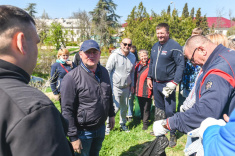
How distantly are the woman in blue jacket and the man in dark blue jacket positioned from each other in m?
2.15

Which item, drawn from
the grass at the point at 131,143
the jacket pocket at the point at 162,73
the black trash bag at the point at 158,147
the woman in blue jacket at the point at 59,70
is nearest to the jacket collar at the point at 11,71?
the black trash bag at the point at 158,147

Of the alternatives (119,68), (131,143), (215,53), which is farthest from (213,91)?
(119,68)

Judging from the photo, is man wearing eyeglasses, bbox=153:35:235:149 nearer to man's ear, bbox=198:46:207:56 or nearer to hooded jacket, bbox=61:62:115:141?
man's ear, bbox=198:46:207:56

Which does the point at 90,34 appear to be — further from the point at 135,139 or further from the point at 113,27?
the point at 135,139

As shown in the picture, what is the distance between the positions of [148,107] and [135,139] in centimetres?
91

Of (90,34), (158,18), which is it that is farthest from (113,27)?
(158,18)

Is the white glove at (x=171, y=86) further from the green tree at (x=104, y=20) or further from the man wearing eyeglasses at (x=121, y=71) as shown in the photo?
the green tree at (x=104, y=20)

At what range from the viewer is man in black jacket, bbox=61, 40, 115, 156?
7.25ft

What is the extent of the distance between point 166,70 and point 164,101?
2.43 ft

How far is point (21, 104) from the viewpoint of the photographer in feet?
2.44

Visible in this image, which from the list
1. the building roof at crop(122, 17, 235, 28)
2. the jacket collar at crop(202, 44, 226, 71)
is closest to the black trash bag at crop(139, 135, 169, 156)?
the jacket collar at crop(202, 44, 226, 71)

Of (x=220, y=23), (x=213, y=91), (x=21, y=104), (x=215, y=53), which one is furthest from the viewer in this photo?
(x=220, y=23)

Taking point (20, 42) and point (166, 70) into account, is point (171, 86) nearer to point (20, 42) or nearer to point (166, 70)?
point (166, 70)

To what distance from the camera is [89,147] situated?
2469mm
